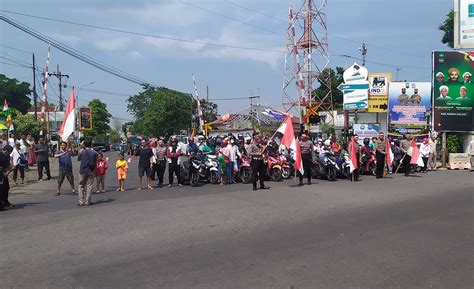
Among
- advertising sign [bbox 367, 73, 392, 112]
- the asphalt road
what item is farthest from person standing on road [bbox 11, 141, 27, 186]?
advertising sign [bbox 367, 73, 392, 112]

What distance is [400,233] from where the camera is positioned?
24.4 feet

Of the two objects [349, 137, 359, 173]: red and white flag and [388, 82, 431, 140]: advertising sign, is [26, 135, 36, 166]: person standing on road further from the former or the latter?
[388, 82, 431, 140]: advertising sign

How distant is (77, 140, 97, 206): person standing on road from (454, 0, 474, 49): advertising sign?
19.7m

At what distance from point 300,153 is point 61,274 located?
995 cm

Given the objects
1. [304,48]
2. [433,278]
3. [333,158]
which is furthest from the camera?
[304,48]

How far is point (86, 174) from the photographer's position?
432 inches

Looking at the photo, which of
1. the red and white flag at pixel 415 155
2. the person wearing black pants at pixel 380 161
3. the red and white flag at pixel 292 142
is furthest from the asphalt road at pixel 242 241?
the red and white flag at pixel 415 155

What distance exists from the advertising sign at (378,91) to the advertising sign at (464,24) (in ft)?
23.6

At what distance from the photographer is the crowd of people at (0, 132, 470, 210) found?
11242 mm

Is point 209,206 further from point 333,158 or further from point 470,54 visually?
point 470,54

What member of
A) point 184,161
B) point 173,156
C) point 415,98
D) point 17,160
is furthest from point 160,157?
point 415,98

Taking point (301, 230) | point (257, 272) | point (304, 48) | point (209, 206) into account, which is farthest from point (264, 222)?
point (304, 48)

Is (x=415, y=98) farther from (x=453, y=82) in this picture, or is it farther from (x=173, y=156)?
(x=173, y=156)

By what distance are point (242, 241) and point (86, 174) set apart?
568cm
